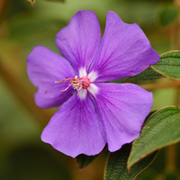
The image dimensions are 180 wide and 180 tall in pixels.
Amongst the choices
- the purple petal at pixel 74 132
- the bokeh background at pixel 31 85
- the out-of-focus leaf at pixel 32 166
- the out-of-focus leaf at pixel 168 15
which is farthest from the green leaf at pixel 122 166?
the out-of-focus leaf at pixel 32 166

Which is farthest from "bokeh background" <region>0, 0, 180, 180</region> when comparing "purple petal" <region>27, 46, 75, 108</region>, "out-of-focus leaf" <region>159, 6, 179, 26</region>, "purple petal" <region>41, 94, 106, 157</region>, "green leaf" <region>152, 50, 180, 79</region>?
"green leaf" <region>152, 50, 180, 79</region>

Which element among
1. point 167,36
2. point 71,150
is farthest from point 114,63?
point 167,36

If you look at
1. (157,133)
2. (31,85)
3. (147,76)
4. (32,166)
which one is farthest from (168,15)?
(32,166)

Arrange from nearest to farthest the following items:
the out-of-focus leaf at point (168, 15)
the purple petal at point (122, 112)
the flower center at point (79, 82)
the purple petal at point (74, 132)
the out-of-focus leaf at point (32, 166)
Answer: the purple petal at point (122, 112)
the purple petal at point (74, 132)
the flower center at point (79, 82)
the out-of-focus leaf at point (168, 15)
the out-of-focus leaf at point (32, 166)

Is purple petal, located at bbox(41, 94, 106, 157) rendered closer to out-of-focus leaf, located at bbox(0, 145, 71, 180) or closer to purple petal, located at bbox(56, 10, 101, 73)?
purple petal, located at bbox(56, 10, 101, 73)

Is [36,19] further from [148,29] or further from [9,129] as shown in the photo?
[9,129]

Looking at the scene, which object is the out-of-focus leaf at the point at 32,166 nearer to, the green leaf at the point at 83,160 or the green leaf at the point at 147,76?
the green leaf at the point at 83,160

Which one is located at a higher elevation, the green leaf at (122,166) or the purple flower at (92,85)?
the purple flower at (92,85)
